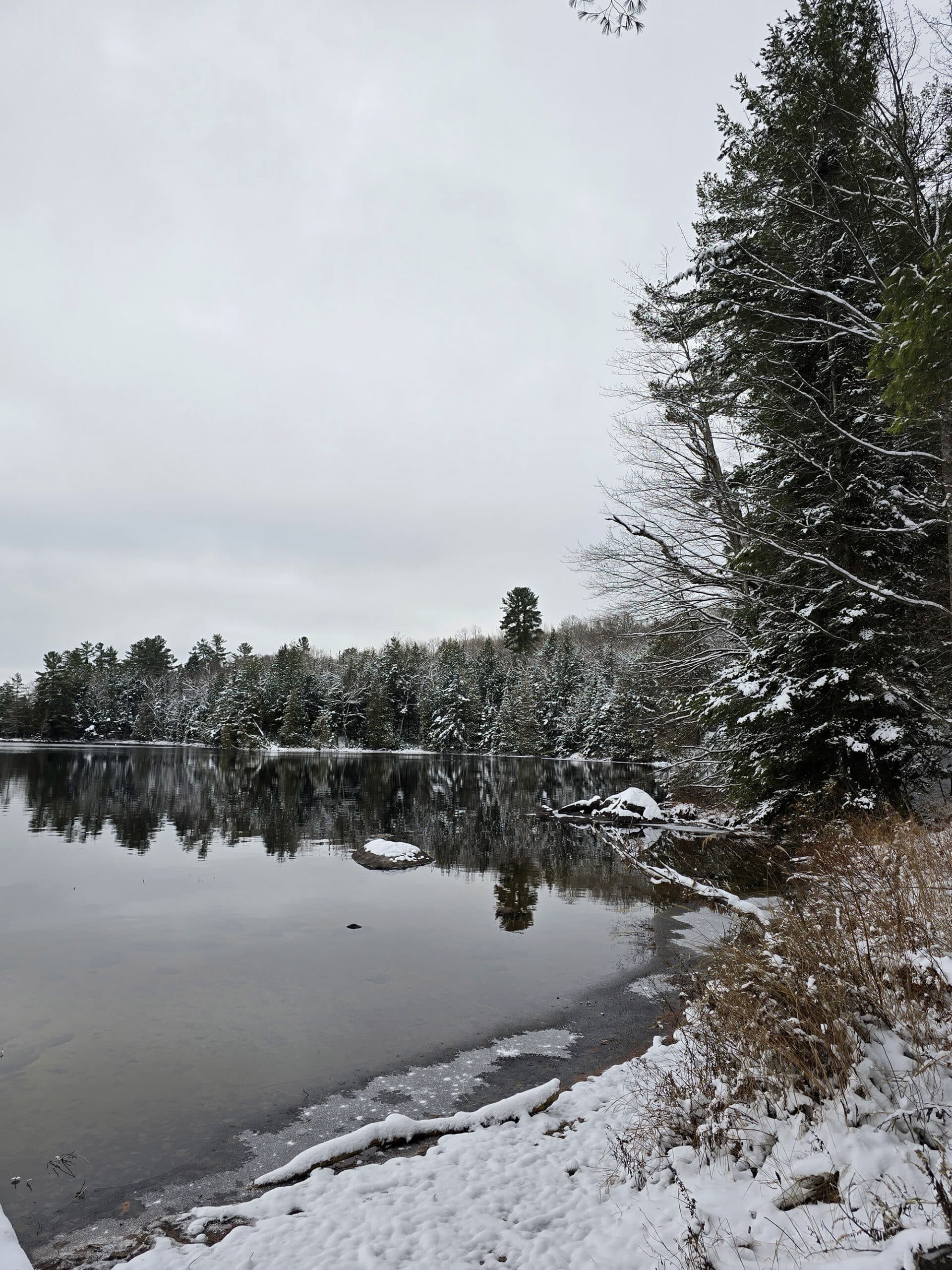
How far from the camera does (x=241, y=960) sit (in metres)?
10.9

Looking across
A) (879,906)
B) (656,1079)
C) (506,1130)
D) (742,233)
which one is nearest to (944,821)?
(879,906)

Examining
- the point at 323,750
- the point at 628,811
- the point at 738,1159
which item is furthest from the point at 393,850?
the point at 323,750

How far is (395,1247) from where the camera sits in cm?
391

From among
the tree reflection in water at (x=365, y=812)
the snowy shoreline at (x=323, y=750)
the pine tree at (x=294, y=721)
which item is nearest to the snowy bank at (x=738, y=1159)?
the tree reflection in water at (x=365, y=812)

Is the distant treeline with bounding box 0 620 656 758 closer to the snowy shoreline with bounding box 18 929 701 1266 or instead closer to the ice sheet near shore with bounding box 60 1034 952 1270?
the snowy shoreline with bounding box 18 929 701 1266

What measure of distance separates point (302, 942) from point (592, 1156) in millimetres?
8112

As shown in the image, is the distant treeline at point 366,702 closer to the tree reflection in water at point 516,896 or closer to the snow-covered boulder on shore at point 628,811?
the snow-covered boulder on shore at point 628,811

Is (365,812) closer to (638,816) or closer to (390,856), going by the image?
(390,856)

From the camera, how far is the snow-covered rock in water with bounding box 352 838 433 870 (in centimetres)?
1817

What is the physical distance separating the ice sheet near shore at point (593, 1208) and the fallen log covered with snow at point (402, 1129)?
1.06 feet

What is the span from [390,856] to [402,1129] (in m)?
13.1

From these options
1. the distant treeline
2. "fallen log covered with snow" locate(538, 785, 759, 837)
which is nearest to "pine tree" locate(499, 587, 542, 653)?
the distant treeline

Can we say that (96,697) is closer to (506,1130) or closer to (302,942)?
(302,942)

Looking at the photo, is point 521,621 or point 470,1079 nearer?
point 470,1079
